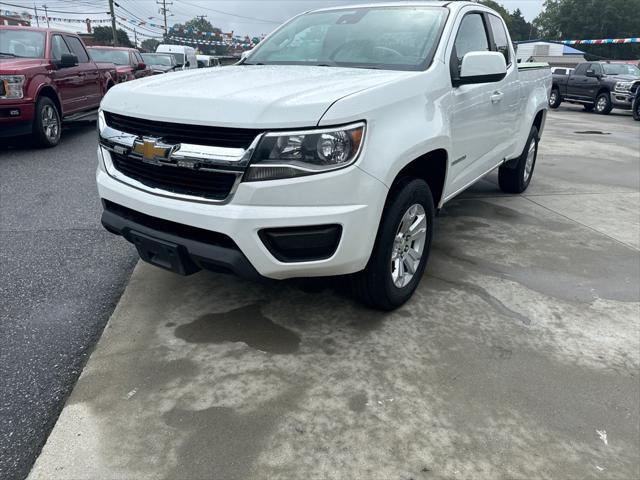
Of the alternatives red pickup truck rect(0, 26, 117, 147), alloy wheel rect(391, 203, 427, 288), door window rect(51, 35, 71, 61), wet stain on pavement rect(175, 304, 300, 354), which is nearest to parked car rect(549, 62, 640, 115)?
red pickup truck rect(0, 26, 117, 147)

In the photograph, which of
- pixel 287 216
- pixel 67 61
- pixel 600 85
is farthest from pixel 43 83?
pixel 600 85

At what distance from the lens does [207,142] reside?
7.87 feet

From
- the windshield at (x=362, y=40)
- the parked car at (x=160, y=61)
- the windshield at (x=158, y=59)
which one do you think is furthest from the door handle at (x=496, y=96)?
the windshield at (x=158, y=59)

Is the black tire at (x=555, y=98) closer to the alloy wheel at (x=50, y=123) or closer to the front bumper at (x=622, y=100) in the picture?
the front bumper at (x=622, y=100)

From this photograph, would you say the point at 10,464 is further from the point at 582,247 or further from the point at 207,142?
the point at 582,247

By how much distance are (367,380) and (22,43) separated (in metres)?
7.84

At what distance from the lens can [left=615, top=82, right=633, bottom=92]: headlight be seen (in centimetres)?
1645

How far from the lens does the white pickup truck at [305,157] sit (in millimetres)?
2311

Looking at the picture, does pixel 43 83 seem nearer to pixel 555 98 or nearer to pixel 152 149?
pixel 152 149

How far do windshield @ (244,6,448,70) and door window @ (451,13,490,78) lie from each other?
0.18 m

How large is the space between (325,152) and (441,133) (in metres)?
1.01

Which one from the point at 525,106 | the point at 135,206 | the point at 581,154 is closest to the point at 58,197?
the point at 135,206

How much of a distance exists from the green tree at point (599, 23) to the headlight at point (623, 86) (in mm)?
51061

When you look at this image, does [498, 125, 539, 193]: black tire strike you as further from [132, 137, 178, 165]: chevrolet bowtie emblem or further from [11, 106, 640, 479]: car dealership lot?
[132, 137, 178, 165]: chevrolet bowtie emblem
